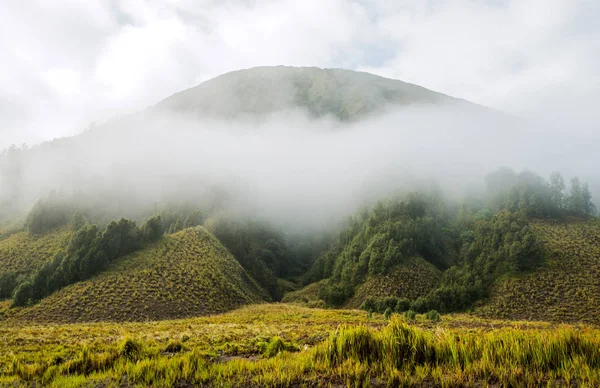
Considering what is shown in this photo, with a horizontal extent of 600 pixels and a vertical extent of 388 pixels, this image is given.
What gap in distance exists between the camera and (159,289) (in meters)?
57.3

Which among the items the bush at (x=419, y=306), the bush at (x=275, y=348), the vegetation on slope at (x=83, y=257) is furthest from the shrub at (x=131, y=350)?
the bush at (x=419, y=306)

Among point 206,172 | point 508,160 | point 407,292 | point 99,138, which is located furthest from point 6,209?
point 508,160

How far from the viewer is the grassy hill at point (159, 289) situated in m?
48.6

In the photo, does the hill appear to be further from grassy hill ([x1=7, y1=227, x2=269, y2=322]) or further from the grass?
grassy hill ([x1=7, y1=227, x2=269, y2=322])

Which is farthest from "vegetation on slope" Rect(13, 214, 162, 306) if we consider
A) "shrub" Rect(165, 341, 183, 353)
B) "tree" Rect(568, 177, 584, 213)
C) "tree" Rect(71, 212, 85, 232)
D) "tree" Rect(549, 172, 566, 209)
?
"tree" Rect(568, 177, 584, 213)

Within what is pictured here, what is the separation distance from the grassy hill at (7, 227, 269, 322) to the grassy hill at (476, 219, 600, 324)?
54541mm

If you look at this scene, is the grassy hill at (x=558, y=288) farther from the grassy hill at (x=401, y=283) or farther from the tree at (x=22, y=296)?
the tree at (x=22, y=296)

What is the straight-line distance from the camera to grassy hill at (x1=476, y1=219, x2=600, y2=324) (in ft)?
180

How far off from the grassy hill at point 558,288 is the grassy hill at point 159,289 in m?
54.5

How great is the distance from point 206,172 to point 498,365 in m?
165

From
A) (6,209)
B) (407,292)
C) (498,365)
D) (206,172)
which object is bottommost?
(407,292)

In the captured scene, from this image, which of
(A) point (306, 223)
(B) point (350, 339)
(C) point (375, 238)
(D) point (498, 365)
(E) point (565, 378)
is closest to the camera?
(E) point (565, 378)

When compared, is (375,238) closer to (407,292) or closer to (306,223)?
(407,292)

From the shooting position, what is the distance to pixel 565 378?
6.37 metres
